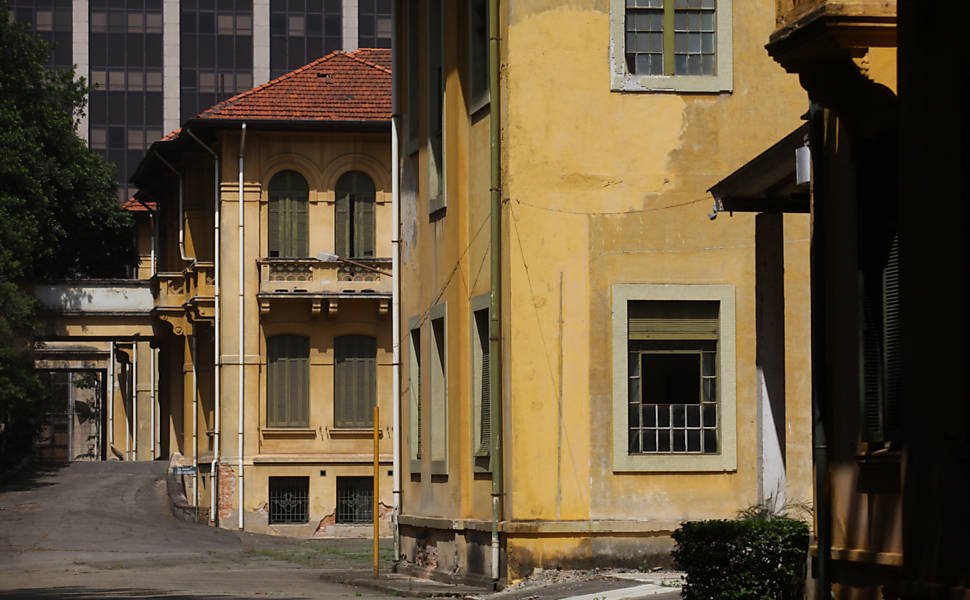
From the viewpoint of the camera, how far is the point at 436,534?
84.3 ft

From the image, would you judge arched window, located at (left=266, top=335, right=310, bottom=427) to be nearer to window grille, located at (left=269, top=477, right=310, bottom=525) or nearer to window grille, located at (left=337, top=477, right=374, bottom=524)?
window grille, located at (left=269, top=477, right=310, bottom=525)

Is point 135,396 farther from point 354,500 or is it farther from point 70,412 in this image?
point 70,412

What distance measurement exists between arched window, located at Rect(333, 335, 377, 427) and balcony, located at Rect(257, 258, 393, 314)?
4.23 feet

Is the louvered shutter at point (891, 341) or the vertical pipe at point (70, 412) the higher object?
the louvered shutter at point (891, 341)

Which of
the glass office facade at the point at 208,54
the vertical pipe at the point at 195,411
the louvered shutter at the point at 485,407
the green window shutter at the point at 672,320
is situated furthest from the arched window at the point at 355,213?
the glass office facade at the point at 208,54

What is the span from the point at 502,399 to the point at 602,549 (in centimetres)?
229

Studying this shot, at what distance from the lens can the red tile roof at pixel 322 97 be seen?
45000 millimetres

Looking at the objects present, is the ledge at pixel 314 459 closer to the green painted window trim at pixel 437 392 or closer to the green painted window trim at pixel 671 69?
the green painted window trim at pixel 437 392

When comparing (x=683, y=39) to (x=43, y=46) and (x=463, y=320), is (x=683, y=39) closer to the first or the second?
(x=463, y=320)

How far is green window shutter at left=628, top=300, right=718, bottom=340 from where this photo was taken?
22.1 m

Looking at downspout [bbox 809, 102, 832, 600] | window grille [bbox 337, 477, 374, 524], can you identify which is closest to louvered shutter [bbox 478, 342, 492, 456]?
downspout [bbox 809, 102, 832, 600]

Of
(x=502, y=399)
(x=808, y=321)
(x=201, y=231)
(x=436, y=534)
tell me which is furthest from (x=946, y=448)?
(x=201, y=231)

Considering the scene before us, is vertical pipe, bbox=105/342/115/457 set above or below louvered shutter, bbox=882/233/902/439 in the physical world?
below

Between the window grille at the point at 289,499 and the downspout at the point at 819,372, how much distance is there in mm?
30999
